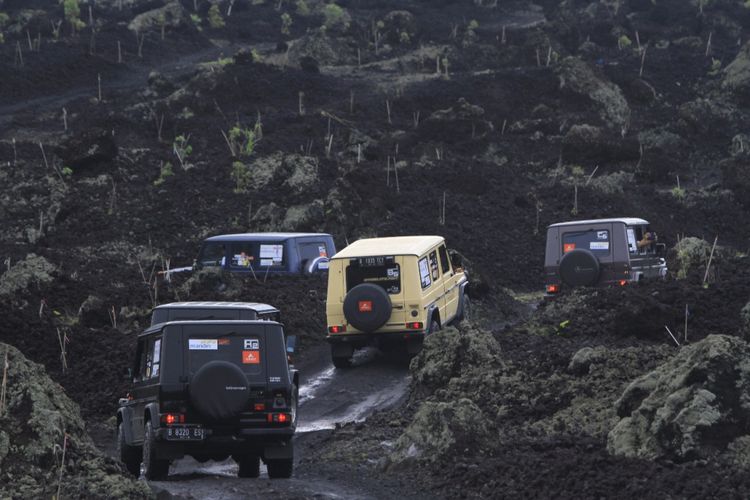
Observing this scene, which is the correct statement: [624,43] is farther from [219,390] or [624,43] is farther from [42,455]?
[42,455]

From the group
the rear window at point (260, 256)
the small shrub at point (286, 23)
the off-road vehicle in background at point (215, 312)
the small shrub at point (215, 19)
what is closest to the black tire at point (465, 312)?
the rear window at point (260, 256)

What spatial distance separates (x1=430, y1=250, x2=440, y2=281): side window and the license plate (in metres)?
9.97

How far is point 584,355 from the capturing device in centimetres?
1741

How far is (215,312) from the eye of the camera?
18031 mm

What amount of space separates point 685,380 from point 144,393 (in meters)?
6.36

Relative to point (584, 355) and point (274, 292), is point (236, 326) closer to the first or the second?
point (584, 355)

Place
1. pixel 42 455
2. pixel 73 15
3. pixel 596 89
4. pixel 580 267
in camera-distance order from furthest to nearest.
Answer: pixel 73 15
pixel 596 89
pixel 580 267
pixel 42 455

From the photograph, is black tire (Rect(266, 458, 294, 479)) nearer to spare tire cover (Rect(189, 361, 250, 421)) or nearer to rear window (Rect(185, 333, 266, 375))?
spare tire cover (Rect(189, 361, 250, 421))

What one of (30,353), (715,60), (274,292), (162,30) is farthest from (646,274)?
(162,30)

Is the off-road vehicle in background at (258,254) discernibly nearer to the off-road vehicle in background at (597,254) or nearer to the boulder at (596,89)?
the off-road vehicle in background at (597,254)

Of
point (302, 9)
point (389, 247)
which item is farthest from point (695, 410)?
point (302, 9)

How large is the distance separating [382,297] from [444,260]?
2.61 m

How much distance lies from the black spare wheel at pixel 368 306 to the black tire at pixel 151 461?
26.9 feet

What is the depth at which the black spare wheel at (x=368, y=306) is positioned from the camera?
73.3ft
